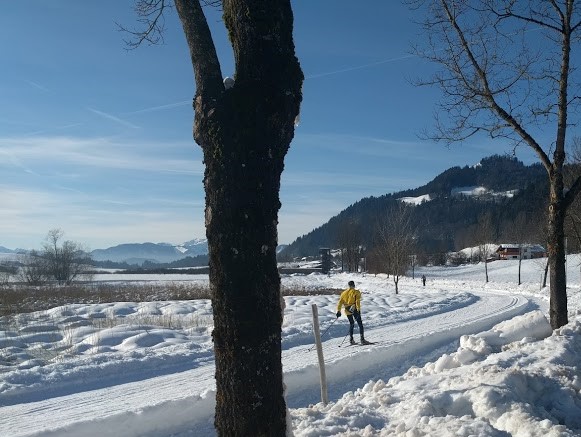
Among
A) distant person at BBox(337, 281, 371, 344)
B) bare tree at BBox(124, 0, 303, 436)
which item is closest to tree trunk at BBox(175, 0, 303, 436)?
bare tree at BBox(124, 0, 303, 436)

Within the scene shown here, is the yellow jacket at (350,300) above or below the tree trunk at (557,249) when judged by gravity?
below

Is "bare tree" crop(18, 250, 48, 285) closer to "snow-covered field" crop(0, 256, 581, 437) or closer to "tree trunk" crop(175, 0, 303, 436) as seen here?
"snow-covered field" crop(0, 256, 581, 437)

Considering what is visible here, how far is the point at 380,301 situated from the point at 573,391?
22380 mm

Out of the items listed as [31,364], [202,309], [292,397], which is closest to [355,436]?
[292,397]

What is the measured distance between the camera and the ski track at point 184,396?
23.2 feet

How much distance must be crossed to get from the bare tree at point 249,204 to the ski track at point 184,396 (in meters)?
4.52

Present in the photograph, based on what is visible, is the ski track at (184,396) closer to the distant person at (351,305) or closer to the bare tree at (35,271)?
the distant person at (351,305)

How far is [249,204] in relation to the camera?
9.95 ft

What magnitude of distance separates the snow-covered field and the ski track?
0.02 m

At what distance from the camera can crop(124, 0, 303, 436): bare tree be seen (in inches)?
119

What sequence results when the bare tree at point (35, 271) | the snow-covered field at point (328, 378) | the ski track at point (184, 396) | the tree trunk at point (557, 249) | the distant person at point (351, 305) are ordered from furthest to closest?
1. the bare tree at point (35, 271)
2. the distant person at point (351, 305)
3. the tree trunk at point (557, 249)
4. the ski track at point (184, 396)
5. the snow-covered field at point (328, 378)

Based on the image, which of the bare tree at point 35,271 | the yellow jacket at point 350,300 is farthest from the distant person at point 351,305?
the bare tree at point 35,271

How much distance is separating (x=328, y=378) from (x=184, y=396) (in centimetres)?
328

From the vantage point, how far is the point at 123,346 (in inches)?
511
